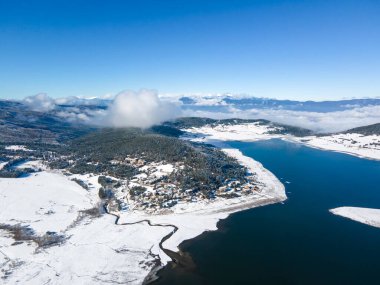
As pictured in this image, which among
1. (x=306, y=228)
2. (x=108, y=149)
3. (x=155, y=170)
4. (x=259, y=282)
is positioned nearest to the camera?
(x=259, y=282)

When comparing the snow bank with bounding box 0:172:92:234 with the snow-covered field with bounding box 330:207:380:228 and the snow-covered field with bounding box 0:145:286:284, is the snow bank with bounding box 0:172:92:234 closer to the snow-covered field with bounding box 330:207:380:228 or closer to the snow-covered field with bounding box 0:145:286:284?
the snow-covered field with bounding box 0:145:286:284

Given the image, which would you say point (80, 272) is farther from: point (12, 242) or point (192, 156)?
point (192, 156)

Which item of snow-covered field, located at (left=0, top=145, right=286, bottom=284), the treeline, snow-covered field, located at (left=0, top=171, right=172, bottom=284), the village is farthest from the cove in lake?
the treeline

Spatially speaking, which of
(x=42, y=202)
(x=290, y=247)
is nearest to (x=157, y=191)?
(x=42, y=202)

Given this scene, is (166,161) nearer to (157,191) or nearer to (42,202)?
(157,191)

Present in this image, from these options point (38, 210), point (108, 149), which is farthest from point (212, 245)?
point (108, 149)

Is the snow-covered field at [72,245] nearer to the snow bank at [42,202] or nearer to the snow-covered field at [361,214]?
the snow bank at [42,202]
